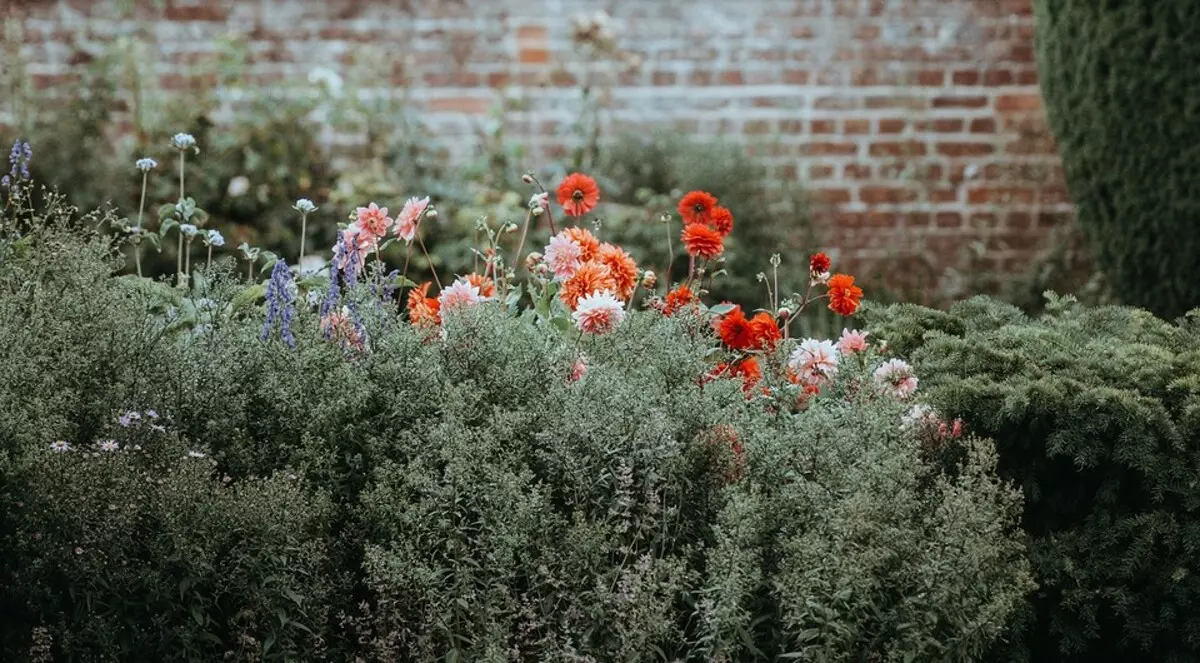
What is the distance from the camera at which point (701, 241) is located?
3279mm

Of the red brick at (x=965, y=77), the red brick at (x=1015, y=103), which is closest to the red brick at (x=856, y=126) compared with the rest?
the red brick at (x=965, y=77)

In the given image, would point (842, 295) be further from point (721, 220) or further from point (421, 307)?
point (421, 307)

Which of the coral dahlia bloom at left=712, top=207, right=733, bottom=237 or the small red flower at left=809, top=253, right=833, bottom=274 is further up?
the coral dahlia bloom at left=712, top=207, right=733, bottom=237

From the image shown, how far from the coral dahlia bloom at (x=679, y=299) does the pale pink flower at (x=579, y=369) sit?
0.33 m

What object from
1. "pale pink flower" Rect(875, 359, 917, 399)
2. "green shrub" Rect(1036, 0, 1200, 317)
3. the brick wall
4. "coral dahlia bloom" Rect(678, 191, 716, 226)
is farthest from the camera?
the brick wall

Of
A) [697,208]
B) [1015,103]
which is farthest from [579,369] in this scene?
[1015,103]

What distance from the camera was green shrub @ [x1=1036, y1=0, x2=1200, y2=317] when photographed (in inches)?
207

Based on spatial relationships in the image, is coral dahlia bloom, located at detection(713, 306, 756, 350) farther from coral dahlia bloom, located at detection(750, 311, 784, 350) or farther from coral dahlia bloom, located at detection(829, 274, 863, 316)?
coral dahlia bloom, located at detection(829, 274, 863, 316)

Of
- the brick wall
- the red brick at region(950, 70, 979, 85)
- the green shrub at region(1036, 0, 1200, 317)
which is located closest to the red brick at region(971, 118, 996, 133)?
the brick wall

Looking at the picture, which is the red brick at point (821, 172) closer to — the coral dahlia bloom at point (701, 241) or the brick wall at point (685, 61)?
the brick wall at point (685, 61)

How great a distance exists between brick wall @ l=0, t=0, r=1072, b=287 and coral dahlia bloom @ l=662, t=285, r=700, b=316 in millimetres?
3362

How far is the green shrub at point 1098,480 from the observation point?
9.16 feet

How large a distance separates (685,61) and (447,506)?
4482mm

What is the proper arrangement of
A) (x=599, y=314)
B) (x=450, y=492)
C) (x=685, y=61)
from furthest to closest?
(x=685, y=61) → (x=599, y=314) → (x=450, y=492)
